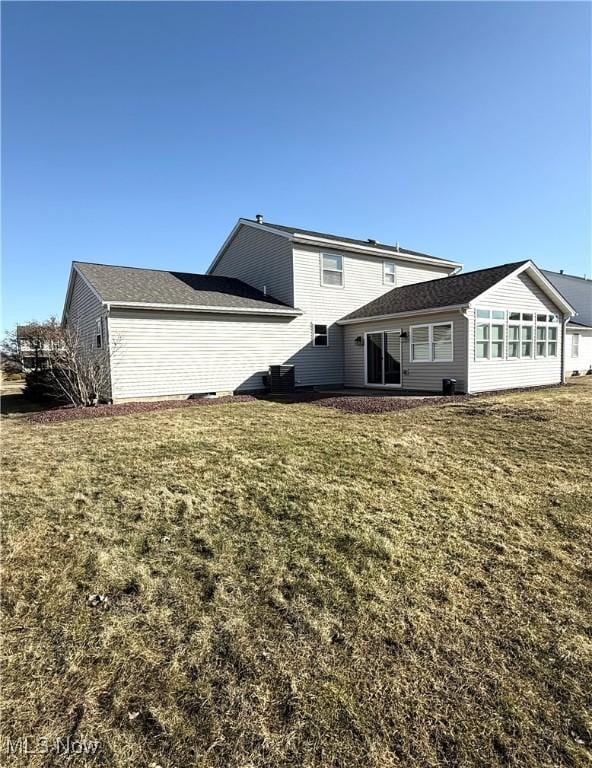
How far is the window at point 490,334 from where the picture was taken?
13078 millimetres

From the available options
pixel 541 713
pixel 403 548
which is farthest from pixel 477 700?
pixel 403 548

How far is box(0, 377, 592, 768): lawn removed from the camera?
80.1 inches

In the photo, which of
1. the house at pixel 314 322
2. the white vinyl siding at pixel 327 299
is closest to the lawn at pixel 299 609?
the house at pixel 314 322

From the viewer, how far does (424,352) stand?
1409 cm

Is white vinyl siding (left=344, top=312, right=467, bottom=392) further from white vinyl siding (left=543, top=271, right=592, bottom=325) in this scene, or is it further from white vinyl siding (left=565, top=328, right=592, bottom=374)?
white vinyl siding (left=543, top=271, right=592, bottom=325)

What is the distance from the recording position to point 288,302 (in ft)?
53.5

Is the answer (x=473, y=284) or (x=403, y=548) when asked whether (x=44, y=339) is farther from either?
(x=473, y=284)

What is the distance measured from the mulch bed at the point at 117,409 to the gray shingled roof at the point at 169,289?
3276mm

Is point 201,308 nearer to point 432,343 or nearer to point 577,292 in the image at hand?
point 432,343

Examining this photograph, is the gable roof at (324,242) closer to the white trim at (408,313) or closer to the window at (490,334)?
the white trim at (408,313)

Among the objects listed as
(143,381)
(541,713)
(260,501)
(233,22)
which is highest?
(233,22)

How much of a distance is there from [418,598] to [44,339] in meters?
14.2

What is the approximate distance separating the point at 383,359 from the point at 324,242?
543 centimetres

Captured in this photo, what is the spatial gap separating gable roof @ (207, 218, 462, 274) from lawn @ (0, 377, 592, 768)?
12.2m
